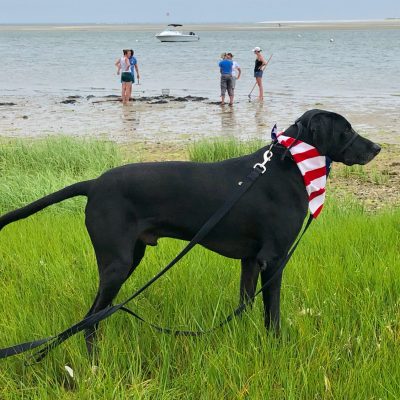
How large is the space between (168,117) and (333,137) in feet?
55.9

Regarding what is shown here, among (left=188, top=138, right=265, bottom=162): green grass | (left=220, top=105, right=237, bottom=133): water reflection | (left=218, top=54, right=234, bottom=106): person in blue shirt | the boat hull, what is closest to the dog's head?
(left=188, top=138, right=265, bottom=162): green grass

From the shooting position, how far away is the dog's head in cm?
325

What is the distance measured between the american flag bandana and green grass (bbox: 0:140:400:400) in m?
0.80

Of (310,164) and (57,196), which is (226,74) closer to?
(310,164)

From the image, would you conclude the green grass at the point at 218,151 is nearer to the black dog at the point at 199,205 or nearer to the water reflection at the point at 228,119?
the water reflection at the point at 228,119

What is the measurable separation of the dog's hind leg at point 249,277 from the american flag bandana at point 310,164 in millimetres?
527

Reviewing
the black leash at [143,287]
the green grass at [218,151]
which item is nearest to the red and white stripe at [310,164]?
the black leash at [143,287]

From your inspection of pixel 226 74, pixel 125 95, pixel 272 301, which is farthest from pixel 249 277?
pixel 125 95

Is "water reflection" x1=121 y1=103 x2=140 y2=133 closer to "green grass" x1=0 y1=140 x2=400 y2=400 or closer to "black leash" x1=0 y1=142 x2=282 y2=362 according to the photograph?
"green grass" x1=0 y1=140 x2=400 y2=400

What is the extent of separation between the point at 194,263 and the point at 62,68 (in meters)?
46.0

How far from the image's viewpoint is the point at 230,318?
3324 millimetres

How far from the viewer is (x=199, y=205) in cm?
320

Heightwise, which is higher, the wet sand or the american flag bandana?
the american flag bandana

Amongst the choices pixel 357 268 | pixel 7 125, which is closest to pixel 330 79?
pixel 7 125
